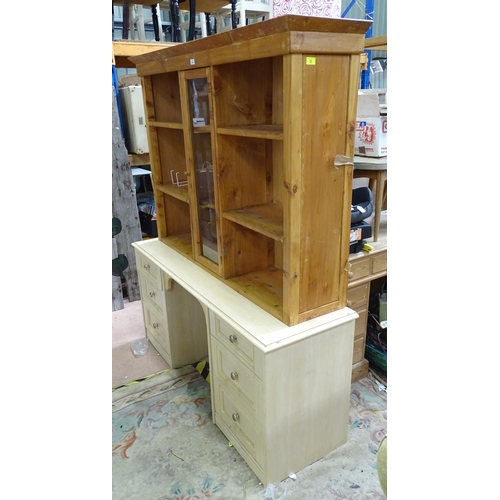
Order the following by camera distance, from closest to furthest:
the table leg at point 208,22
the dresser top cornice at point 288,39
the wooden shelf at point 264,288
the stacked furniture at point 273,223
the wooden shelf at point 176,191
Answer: the dresser top cornice at point 288,39 → the stacked furniture at point 273,223 → the wooden shelf at point 264,288 → the wooden shelf at point 176,191 → the table leg at point 208,22

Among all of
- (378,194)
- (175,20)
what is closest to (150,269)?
Answer: (378,194)

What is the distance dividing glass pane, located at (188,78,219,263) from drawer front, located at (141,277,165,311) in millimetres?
450

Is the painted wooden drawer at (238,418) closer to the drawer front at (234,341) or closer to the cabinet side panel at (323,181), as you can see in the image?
the drawer front at (234,341)

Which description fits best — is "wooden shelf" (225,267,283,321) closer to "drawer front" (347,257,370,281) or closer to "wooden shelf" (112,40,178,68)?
"drawer front" (347,257,370,281)

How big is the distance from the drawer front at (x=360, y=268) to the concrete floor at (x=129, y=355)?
1256 mm

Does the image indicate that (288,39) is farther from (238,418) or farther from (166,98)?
(238,418)

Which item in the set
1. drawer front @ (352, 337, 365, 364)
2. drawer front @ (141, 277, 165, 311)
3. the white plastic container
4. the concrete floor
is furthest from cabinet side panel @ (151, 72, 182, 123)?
drawer front @ (352, 337, 365, 364)

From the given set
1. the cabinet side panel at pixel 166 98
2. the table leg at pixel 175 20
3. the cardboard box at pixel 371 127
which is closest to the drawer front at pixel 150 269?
the cabinet side panel at pixel 166 98

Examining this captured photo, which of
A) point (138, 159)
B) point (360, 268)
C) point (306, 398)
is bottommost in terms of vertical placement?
point (306, 398)

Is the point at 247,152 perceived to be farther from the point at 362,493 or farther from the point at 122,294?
the point at 122,294

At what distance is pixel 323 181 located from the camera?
1.47 meters

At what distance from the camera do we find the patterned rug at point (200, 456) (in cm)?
173

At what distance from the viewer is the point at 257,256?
2029 mm

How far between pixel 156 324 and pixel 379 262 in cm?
138
